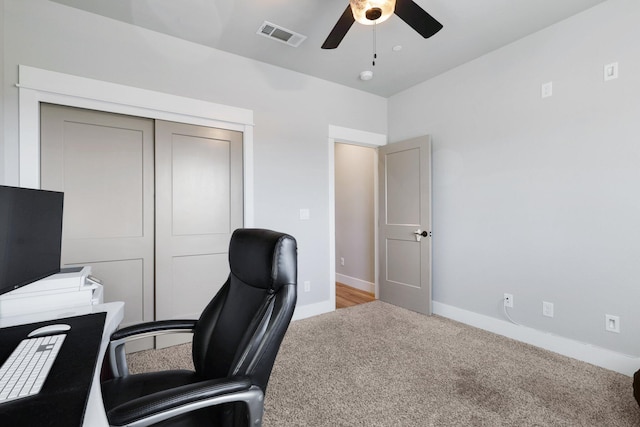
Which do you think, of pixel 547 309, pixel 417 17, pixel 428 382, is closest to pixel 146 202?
pixel 417 17

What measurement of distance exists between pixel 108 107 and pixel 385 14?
2208mm

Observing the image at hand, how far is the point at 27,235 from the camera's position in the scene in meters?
1.22

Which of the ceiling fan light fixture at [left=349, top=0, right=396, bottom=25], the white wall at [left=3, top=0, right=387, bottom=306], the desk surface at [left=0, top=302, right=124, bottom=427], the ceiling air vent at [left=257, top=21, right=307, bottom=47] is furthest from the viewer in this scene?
the ceiling air vent at [left=257, top=21, right=307, bottom=47]

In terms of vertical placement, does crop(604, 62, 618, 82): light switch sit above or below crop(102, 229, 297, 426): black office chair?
above

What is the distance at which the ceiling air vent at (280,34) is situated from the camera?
247 centimetres

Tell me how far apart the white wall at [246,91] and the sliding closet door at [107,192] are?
24 cm

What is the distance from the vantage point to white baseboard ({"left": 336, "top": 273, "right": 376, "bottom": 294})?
4.42 m

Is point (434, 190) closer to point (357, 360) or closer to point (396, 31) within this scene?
point (396, 31)

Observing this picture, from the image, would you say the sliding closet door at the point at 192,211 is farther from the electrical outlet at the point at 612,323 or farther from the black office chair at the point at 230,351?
the electrical outlet at the point at 612,323

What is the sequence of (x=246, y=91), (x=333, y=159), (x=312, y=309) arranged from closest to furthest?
(x=246, y=91) < (x=312, y=309) < (x=333, y=159)

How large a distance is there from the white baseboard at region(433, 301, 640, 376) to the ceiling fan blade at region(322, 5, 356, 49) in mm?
2898

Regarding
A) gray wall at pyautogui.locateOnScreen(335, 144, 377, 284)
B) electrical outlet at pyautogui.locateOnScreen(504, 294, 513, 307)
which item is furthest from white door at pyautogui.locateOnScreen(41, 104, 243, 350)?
electrical outlet at pyautogui.locateOnScreen(504, 294, 513, 307)

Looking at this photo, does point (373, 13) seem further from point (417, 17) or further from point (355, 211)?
point (355, 211)

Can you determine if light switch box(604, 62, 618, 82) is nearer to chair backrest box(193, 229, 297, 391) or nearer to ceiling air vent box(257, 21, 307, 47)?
ceiling air vent box(257, 21, 307, 47)
